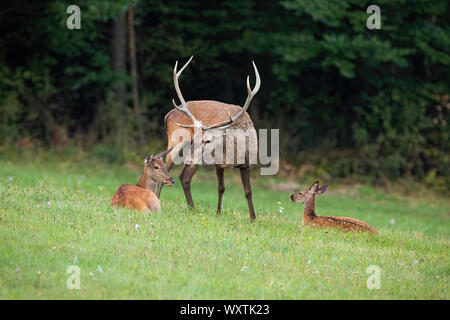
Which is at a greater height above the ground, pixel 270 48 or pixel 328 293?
pixel 270 48

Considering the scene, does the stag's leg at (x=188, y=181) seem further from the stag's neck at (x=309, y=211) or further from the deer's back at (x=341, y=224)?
the deer's back at (x=341, y=224)

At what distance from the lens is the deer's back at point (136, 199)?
8344 mm

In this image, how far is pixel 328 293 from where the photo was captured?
19.4 feet

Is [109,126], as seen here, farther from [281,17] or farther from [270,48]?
[281,17]

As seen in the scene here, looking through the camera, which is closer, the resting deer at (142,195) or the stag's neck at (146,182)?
the resting deer at (142,195)

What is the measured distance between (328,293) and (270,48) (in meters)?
14.9

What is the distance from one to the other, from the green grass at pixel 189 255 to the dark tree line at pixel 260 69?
863 cm

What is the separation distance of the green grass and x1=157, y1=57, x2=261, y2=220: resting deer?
469mm

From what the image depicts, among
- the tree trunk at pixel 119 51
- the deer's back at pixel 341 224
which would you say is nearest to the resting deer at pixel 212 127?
the deer's back at pixel 341 224

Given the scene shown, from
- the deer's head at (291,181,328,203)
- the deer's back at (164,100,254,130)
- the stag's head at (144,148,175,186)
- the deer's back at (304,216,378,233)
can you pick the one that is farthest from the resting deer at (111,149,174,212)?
the deer's back at (304,216,378,233)

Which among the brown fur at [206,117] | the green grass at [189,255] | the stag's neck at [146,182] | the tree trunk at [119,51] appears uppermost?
the tree trunk at [119,51]

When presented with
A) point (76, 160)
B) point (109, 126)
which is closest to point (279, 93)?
point (109, 126)

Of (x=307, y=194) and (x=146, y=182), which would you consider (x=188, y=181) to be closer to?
(x=146, y=182)

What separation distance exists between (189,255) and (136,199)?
1936 millimetres
